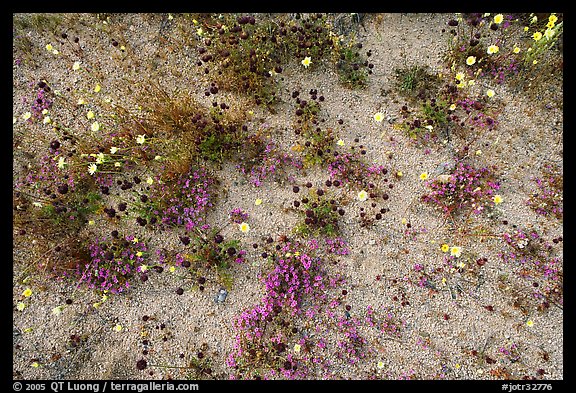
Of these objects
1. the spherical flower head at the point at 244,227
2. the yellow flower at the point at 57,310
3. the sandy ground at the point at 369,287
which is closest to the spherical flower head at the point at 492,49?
the sandy ground at the point at 369,287

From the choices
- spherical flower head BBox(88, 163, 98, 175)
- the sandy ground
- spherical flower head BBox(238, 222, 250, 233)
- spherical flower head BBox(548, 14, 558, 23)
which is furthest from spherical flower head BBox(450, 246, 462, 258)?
spherical flower head BBox(88, 163, 98, 175)

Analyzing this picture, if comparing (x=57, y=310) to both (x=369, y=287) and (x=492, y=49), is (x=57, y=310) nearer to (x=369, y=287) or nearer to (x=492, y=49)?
(x=369, y=287)

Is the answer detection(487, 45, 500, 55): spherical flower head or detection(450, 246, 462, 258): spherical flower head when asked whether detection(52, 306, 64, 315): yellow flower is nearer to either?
detection(450, 246, 462, 258): spherical flower head

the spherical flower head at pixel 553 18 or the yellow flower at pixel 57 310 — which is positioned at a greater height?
the spherical flower head at pixel 553 18

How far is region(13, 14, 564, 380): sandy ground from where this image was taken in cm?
505

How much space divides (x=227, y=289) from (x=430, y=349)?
2.92 meters

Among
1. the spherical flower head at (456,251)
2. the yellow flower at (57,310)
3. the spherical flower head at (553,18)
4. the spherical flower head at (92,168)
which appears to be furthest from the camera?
the spherical flower head at (553,18)

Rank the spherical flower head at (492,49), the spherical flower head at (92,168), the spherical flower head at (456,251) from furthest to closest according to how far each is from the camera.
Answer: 1. the spherical flower head at (492,49)
2. the spherical flower head at (92,168)
3. the spherical flower head at (456,251)

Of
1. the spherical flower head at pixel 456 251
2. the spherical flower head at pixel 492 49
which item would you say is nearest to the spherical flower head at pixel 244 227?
the spherical flower head at pixel 456 251

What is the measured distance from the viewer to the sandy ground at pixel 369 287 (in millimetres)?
5055

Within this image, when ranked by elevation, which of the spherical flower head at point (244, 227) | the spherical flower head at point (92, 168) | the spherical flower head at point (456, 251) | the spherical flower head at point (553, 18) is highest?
the spherical flower head at point (553, 18)

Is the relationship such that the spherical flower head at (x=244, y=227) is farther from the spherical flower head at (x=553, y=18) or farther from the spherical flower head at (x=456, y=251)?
the spherical flower head at (x=553, y=18)

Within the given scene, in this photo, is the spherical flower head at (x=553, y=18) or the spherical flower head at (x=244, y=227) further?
the spherical flower head at (x=553, y=18)

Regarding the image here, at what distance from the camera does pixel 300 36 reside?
628 centimetres
